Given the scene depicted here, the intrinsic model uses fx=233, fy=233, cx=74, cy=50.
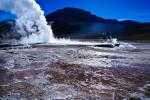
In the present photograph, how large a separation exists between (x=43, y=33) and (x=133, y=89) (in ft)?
123

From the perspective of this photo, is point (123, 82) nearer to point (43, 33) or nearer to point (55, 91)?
point (55, 91)

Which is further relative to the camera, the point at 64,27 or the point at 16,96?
the point at 64,27

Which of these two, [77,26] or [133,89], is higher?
[77,26]

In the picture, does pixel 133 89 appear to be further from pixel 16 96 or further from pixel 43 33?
pixel 43 33

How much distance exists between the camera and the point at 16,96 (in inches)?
270

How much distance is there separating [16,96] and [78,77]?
354 centimetres

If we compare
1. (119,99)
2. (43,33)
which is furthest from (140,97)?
(43,33)

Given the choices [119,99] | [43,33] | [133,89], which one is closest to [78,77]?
[133,89]

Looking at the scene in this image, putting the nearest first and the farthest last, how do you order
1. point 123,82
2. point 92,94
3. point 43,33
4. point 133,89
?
point 92,94 → point 133,89 → point 123,82 → point 43,33

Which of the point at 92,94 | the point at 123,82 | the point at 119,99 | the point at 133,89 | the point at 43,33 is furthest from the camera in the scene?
the point at 43,33

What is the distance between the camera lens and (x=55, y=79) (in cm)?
936


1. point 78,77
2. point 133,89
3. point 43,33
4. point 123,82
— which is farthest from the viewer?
point 43,33

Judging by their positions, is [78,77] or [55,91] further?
[78,77]

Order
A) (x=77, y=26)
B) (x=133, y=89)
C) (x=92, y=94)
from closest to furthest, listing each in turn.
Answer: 1. (x=92, y=94)
2. (x=133, y=89)
3. (x=77, y=26)
